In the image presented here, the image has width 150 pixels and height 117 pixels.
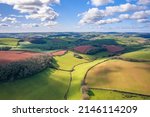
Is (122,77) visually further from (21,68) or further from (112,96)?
(21,68)

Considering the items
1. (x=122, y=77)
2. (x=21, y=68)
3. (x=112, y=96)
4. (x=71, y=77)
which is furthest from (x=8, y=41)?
(x=112, y=96)

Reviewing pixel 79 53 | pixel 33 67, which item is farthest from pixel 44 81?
pixel 79 53

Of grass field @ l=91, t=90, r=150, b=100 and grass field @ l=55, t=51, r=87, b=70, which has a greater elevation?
grass field @ l=55, t=51, r=87, b=70

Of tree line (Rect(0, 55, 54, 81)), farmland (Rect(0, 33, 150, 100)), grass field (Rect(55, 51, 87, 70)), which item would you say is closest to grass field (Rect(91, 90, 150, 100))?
farmland (Rect(0, 33, 150, 100))

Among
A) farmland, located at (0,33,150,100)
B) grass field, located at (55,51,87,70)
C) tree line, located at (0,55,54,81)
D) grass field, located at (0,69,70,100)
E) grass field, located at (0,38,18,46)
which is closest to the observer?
grass field, located at (0,69,70,100)

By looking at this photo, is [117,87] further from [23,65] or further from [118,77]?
[23,65]

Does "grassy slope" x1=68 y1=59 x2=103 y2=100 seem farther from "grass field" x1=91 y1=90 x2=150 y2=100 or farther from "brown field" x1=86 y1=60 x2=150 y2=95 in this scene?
"grass field" x1=91 y1=90 x2=150 y2=100
